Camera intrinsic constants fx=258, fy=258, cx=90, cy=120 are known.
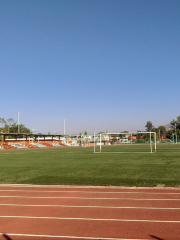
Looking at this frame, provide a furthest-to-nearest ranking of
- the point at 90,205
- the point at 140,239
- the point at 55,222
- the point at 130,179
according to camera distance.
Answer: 1. the point at 130,179
2. the point at 90,205
3. the point at 55,222
4. the point at 140,239

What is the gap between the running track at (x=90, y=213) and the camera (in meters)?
4.48

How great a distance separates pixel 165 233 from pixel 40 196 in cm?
400

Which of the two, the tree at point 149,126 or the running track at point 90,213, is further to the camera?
the tree at point 149,126

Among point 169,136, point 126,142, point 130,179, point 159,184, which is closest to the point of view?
point 159,184

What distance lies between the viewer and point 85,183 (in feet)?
30.2

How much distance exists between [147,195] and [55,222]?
3096 millimetres

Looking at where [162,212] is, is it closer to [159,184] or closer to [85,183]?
[159,184]

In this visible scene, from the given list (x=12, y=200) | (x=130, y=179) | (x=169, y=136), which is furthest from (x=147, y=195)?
(x=169, y=136)

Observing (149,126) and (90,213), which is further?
(149,126)

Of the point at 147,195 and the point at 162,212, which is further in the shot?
the point at 147,195

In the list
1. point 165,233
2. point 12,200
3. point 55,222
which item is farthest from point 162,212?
point 12,200

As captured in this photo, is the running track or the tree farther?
the tree

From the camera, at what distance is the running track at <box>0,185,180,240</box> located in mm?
4484

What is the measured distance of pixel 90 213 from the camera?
560 centimetres
